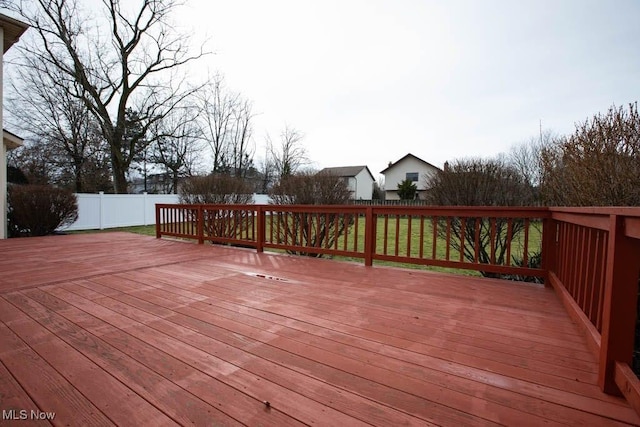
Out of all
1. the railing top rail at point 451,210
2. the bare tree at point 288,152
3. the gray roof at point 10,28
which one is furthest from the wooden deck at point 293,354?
the bare tree at point 288,152

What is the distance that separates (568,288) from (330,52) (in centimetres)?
852

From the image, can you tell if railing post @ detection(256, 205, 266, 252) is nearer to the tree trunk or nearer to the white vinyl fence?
the white vinyl fence

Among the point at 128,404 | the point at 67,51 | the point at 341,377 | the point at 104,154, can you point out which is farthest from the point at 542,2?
the point at 104,154

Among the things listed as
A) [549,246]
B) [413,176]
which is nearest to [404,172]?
[413,176]

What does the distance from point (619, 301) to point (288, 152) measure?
21.9 metres

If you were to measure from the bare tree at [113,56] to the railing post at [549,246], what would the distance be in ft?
48.8

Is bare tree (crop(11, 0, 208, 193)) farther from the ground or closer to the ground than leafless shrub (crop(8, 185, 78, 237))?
farther from the ground

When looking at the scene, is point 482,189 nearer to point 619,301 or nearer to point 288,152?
point 619,301

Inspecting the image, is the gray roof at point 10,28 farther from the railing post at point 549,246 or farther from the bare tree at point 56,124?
the railing post at point 549,246

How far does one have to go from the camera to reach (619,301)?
1314mm

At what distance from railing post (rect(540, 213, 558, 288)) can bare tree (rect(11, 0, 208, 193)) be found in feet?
48.8

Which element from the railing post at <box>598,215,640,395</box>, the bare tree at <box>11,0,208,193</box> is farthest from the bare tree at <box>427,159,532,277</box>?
the bare tree at <box>11,0,208,193</box>

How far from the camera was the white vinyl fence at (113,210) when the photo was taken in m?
10.0

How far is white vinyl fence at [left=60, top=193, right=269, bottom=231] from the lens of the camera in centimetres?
1002
